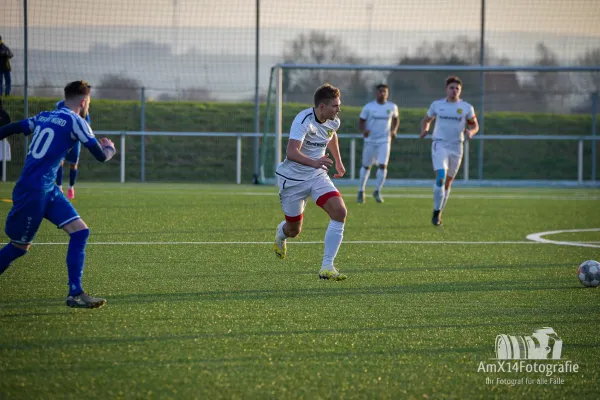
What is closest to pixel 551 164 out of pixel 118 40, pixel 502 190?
pixel 502 190

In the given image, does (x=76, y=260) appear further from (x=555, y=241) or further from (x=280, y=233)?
(x=555, y=241)

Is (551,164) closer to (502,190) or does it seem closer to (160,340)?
(502,190)

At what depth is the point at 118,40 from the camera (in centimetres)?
2406

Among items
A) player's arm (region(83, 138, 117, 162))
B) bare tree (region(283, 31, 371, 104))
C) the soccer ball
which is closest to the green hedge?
bare tree (region(283, 31, 371, 104))

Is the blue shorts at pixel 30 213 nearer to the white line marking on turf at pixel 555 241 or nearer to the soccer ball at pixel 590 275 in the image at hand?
the soccer ball at pixel 590 275

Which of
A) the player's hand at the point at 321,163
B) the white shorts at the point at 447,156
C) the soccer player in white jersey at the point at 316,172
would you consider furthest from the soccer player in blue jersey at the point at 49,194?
the white shorts at the point at 447,156

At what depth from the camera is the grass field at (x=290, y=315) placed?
4371 mm

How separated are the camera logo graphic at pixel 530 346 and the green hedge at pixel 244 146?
1932 centimetres

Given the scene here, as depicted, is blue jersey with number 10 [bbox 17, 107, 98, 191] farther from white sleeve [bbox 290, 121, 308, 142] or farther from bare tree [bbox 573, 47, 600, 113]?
bare tree [bbox 573, 47, 600, 113]

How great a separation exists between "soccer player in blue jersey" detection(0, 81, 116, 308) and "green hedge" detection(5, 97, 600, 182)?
18431 millimetres

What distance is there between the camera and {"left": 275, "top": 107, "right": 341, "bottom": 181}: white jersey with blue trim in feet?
26.3

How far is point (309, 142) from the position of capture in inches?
323

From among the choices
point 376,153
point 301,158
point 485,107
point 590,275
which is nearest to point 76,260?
point 301,158

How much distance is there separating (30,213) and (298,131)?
271cm
